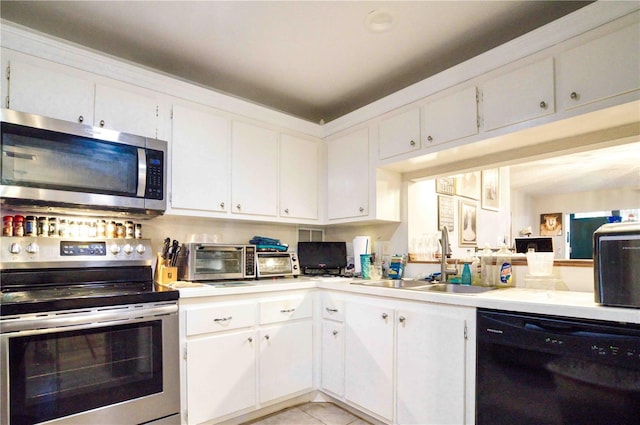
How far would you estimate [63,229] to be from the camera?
79.7 inches

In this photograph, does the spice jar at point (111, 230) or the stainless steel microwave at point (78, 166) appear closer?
the stainless steel microwave at point (78, 166)

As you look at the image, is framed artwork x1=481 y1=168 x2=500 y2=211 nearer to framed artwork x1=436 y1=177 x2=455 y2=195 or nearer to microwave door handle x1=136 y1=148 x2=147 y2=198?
framed artwork x1=436 y1=177 x2=455 y2=195

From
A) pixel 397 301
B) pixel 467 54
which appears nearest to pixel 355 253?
pixel 397 301

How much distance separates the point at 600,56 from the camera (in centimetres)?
152

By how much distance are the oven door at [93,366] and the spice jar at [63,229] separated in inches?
25.8

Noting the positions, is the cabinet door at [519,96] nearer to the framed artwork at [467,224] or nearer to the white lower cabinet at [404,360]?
the white lower cabinet at [404,360]

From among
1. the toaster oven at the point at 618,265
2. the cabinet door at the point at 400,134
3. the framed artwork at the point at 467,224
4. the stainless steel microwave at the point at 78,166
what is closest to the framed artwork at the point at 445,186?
the framed artwork at the point at 467,224

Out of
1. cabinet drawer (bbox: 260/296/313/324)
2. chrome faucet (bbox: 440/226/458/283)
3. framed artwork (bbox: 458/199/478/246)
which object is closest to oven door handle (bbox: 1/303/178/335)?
cabinet drawer (bbox: 260/296/313/324)

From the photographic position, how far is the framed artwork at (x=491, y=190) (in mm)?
3439

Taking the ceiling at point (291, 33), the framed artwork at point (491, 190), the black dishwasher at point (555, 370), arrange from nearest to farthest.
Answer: the black dishwasher at point (555, 370) → the ceiling at point (291, 33) → the framed artwork at point (491, 190)

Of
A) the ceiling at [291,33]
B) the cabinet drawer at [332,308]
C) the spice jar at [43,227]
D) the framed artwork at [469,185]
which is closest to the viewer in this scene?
the ceiling at [291,33]

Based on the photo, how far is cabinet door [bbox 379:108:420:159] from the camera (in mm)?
2297

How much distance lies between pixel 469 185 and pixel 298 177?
1.68 meters

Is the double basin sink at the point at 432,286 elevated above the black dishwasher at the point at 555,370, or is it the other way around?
the double basin sink at the point at 432,286
